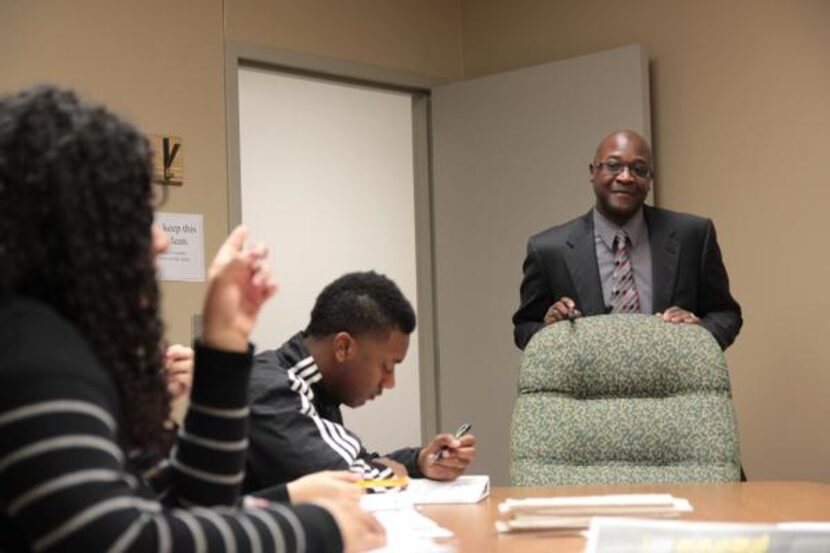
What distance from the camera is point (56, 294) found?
3.40ft

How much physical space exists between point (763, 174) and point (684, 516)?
2.53 meters

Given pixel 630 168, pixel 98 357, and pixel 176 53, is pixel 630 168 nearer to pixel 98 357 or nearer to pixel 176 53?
pixel 176 53

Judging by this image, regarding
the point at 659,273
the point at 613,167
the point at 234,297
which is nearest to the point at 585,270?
the point at 659,273

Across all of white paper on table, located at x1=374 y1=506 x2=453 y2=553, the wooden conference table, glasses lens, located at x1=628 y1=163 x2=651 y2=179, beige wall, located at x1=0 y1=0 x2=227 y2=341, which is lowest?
the wooden conference table

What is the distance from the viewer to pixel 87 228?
1.01 m

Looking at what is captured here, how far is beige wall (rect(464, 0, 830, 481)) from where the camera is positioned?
3.93 m

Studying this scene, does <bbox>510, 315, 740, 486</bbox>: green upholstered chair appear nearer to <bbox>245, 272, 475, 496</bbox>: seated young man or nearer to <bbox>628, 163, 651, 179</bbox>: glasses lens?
<bbox>245, 272, 475, 496</bbox>: seated young man

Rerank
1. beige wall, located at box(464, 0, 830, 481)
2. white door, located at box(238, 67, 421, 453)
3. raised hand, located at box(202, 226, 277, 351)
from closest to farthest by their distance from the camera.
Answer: raised hand, located at box(202, 226, 277, 351) < beige wall, located at box(464, 0, 830, 481) < white door, located at box(238, 67, 421, 453)

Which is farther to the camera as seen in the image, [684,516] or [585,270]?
[585,270]

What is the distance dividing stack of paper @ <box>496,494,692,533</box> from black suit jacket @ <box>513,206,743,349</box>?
1.48 metres

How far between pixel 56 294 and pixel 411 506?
111 cm

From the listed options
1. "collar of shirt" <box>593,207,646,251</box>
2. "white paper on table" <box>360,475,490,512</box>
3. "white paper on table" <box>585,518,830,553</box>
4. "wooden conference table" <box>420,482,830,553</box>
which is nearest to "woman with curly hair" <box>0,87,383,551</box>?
"white paper on table" <box>585,518,830,553</box>

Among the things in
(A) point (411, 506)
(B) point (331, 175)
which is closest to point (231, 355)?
(A) point (411, 506)

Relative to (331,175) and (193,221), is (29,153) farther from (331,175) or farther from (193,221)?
(331,175)
